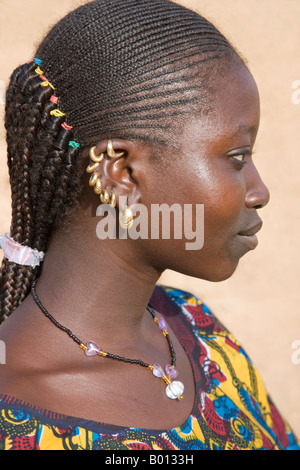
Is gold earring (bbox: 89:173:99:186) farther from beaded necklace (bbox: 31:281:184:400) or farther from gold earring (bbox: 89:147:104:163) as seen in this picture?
beaded necklace (bbox: 31:281:184:400)

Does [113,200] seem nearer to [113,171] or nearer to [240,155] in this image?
[113,171]

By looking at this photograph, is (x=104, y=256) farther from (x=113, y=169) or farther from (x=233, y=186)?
(x=233, y=186)

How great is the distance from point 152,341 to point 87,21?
3.79 ft

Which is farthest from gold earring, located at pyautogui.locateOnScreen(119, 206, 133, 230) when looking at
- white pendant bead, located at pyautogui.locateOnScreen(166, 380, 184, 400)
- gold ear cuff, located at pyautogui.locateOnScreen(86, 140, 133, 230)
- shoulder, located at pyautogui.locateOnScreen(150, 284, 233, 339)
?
shoulder, located at pyautogui.locateOnScreen(150, 284, 233, 339)

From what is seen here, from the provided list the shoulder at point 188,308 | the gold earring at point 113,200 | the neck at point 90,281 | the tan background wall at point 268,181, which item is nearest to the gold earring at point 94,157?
the gold earring at point 113,200

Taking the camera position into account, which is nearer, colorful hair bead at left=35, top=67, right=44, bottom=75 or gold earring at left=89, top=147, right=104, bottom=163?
gold earring at left=89, top=147, right=104, bottom=163

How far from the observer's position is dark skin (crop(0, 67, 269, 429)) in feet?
6.30

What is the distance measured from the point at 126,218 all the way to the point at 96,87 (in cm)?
41

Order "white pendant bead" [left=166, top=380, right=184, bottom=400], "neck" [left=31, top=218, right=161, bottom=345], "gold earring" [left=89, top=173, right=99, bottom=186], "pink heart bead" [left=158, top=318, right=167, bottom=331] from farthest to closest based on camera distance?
"pink heart bead" [left=158, top=318, right=167, bottom=331], "white pendant bead" [left=166, top=380, right=184, bottom=400], "neck" [left=31, top=218, right=161, bottom=345], "gold earring" [left=89, top=173, right=99, bottom=186]

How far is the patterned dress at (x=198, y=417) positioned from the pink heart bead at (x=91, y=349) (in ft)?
0.77

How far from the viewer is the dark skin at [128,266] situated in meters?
1.92

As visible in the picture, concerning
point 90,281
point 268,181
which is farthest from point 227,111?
point 268,181

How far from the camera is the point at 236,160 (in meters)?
1.96

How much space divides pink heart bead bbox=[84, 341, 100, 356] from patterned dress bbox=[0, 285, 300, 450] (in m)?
0.23
